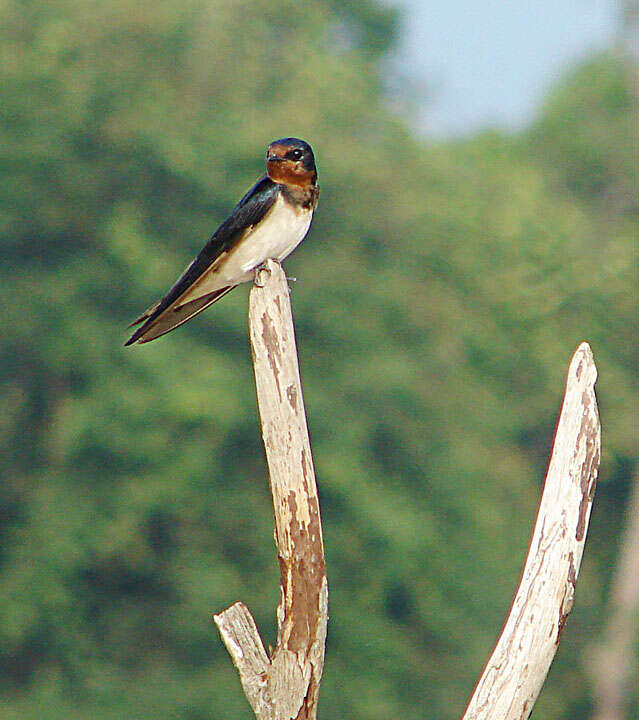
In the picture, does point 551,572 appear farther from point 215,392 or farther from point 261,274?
point 215,392

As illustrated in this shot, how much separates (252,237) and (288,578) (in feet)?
3.93

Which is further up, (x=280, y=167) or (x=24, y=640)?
(x=24, y=640)

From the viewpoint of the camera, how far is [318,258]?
22.8 m

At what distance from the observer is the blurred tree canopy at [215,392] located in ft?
66.6

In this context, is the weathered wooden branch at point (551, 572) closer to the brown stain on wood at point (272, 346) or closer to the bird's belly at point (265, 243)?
the brown stain on wood at point (272, 346)

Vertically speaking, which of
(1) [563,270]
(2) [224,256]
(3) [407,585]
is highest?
(1) [563,270]

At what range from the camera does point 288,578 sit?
4488mm

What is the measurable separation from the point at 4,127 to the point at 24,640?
6.82 m

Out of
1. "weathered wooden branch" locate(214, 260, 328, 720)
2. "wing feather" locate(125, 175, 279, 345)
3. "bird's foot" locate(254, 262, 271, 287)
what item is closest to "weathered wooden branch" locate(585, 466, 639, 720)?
"wing feather" locate(125, 175, 279, 345)

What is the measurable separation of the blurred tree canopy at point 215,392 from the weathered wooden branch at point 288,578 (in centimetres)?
1352

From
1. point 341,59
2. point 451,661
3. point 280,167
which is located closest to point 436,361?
point 451,661

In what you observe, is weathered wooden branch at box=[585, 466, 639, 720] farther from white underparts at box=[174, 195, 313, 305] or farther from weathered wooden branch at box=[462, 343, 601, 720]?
weathered wooden branch at box=[462, 343, 601, 720]

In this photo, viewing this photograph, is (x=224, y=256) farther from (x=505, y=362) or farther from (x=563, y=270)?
(x=505, y=362)

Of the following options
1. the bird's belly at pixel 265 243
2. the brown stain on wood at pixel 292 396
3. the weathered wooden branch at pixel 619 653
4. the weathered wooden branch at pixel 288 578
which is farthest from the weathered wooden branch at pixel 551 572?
the weathered wooden branch at pixel 619 653
